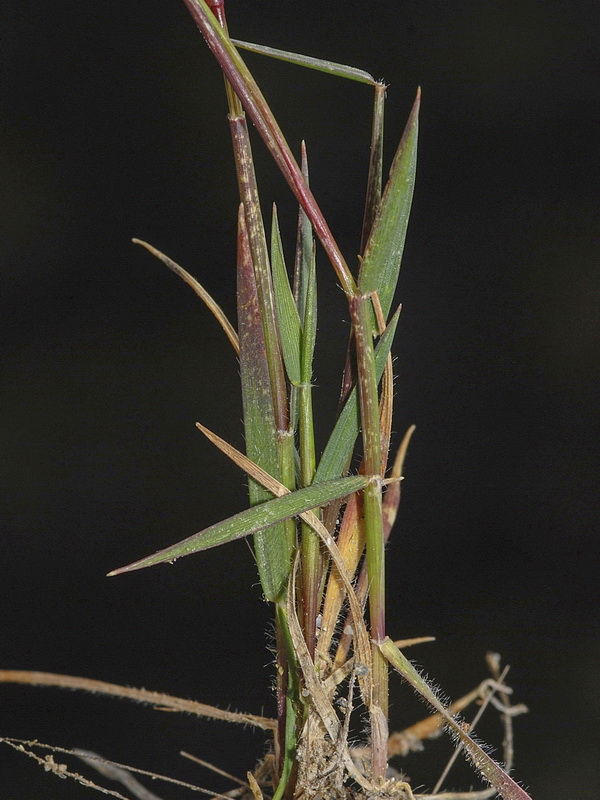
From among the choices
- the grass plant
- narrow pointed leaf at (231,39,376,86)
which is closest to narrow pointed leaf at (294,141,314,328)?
the grass plant

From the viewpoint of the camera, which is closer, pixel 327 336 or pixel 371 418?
pixel 371 418

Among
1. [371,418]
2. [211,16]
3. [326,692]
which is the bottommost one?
[326,692]

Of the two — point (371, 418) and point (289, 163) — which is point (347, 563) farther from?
point (289, 163)

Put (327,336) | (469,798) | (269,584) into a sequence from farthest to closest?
(327,336) → (469,798) → (269,584)

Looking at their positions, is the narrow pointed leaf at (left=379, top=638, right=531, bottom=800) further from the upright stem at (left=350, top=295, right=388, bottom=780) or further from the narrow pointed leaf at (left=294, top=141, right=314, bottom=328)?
the narrow pointed leaf at (left=294, top=141, right=314, bottom=328)

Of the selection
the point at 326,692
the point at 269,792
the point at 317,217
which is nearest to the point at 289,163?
the point at 317,217

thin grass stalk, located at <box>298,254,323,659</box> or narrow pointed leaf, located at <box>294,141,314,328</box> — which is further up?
narrow pointed leaf, located at <box>294,141,314,328</box>

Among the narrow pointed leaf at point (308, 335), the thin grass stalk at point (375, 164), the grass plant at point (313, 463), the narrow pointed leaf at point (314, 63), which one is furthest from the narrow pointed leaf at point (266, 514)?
the narrow pointed leaf at point (314, 63)
